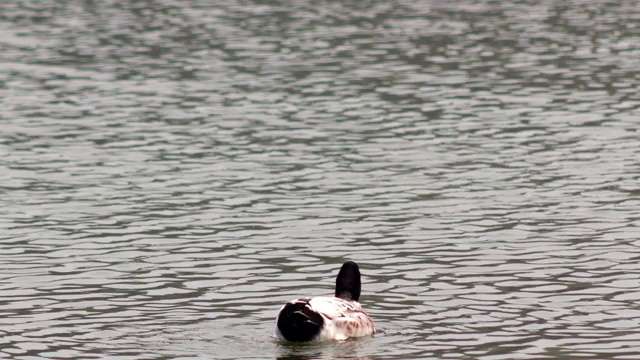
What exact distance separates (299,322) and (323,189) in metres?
12.9

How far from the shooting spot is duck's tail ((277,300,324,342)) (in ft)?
64.3

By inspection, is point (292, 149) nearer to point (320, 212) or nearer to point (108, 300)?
point (320, 212)

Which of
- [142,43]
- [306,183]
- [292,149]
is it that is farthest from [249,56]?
[306,183]

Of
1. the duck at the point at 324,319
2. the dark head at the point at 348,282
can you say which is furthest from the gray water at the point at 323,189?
the dark head at the point at 348,282

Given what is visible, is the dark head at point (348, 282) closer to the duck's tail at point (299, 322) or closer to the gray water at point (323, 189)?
the gray water at point (323, 189)

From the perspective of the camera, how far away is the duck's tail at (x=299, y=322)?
64.3ft

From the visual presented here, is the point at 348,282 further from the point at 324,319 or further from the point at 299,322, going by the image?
the point at 299,322

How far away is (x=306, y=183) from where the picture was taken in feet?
109

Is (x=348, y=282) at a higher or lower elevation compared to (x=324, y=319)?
lower

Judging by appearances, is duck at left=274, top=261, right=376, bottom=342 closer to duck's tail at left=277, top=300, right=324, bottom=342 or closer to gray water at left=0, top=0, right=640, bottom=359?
duck's tail at left=277, top=300, right=324, bottom=342

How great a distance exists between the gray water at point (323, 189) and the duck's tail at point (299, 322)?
31 centimetres

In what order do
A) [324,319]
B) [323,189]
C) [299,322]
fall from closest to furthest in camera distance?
1. [299,322]
2. [324,319]
3. [323,189]

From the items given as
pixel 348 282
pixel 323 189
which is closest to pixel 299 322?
pixel 348 282

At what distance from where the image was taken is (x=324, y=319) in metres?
19.9
